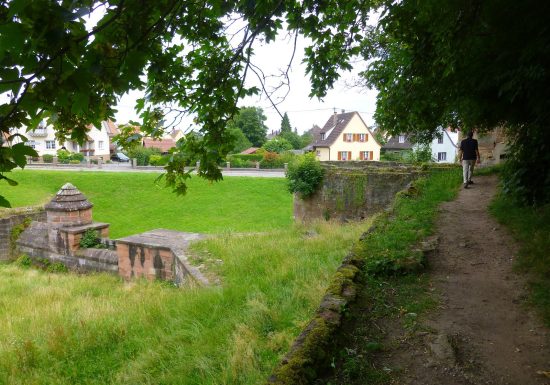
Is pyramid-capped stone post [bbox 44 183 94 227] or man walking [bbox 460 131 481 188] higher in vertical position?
man walking [bbox 460 131 481 188]

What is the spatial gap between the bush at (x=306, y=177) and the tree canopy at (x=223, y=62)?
810cm

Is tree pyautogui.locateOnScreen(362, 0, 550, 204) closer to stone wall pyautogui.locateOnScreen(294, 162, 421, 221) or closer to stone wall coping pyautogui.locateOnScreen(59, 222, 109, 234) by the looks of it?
stone wall pyautogui.locateOnScreen(294, 162, 421, 221)

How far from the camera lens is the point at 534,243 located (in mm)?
5188

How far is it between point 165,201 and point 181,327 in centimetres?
2239

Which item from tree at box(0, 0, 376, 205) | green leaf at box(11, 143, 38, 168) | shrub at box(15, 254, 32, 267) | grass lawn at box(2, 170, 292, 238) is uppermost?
tree at box(0, 0, 376, 205)

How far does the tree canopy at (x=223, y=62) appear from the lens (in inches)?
79.1

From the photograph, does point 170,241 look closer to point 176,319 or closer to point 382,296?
point 176,319

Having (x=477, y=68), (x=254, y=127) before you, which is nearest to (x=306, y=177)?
(x=477, y=68)

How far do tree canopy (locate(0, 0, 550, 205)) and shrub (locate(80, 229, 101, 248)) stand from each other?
364 inches

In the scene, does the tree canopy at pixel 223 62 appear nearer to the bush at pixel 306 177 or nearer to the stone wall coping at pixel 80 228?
the bush at pixel 306 177

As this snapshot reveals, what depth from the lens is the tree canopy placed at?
6.59 ft

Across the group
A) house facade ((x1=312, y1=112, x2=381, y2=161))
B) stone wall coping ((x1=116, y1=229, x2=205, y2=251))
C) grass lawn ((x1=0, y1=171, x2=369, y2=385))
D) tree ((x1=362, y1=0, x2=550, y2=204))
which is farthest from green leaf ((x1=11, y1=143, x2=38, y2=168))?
house facade ((x1=312, y1=112, x2=381, y2=161))

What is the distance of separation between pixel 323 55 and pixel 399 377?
453 centimetres

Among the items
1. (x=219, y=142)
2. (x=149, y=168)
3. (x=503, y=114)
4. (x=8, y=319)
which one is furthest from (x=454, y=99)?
(x=149, y=168)
